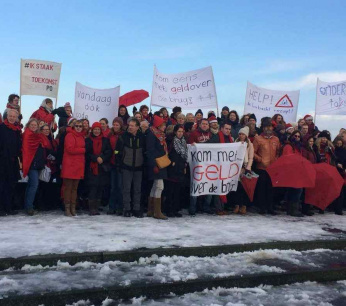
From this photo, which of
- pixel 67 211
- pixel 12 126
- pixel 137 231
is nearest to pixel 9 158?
pixel 12 126

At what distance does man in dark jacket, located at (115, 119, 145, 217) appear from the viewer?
7910 millimetres

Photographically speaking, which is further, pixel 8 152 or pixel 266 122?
pixel 266 122

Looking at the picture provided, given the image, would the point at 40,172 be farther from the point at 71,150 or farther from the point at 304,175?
the point at 304,175

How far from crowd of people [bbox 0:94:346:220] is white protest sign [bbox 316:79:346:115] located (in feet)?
14.4

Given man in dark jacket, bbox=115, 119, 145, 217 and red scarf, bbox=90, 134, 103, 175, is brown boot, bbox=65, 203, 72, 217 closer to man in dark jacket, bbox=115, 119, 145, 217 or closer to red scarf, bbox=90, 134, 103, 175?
red scarf, bbox=90, 134, 103, 175

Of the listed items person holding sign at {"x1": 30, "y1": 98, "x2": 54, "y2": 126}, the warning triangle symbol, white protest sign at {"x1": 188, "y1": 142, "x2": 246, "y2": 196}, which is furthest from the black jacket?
the warning triangle symbol

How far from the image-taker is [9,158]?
25.3 ft

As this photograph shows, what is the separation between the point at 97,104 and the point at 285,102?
6.74 meters

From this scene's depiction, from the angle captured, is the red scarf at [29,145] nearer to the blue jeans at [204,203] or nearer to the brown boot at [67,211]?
the brown boot at [67,211]

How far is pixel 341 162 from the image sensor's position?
9.80 metres

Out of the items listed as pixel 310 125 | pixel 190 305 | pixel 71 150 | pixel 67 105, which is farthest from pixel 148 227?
pixel 310 125

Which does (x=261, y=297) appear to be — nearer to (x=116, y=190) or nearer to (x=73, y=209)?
(x=116, y=190)

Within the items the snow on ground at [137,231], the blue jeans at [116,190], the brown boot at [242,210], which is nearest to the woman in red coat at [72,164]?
the snow on ground at [137,231]

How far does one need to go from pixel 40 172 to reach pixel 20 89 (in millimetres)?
3585
